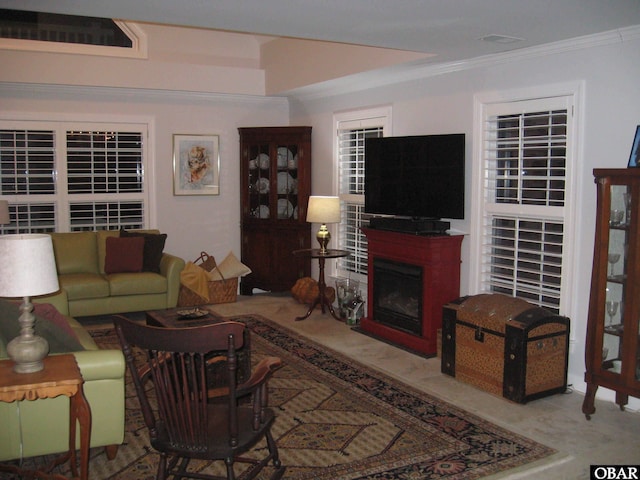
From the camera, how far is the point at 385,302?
Result: 6141 millimetres

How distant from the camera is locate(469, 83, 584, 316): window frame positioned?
4.67 m

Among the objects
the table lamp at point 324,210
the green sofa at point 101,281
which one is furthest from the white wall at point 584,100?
the green sofa at point 101,281

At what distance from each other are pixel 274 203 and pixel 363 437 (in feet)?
14.8

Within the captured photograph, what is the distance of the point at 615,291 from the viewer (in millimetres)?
4098

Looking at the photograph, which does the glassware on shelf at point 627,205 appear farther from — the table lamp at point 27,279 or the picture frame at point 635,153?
the table lamp at point 27,279

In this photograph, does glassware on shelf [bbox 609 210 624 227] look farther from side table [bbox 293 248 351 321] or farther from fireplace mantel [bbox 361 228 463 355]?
side table [bbox 293 248 351 321]

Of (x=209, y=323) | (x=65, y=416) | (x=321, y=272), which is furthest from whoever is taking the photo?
(x=321, y=272)


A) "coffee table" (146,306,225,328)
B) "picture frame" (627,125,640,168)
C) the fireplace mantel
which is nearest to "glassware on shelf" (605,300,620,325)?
"picture frame" (627,125,640,168)

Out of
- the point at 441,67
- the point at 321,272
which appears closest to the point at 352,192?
the point at 321,272

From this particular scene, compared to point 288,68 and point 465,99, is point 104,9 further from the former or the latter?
point 288,68

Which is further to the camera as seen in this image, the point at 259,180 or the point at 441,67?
the point at 259,180

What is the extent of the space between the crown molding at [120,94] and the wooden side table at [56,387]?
4796 mm

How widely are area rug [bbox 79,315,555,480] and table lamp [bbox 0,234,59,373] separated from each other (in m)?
0.78

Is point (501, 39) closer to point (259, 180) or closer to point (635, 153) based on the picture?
point (635, 153)
